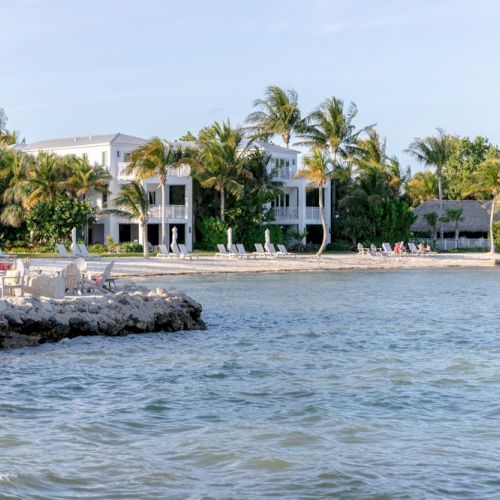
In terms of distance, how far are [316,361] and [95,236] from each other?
4158 cm

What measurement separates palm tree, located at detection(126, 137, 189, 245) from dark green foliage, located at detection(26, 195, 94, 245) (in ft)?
11.9

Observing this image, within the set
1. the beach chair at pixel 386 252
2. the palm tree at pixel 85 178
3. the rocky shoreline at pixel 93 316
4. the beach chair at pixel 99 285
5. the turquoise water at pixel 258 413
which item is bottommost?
the turquoise water at pixel 258 413

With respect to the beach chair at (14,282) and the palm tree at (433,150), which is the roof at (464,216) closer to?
the palm tree at (433,150)

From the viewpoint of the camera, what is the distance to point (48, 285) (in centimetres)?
1906

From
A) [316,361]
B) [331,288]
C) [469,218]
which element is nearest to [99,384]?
[316,361]

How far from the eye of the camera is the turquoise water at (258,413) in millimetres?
8547

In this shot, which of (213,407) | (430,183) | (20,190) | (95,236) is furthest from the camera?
(430,183)

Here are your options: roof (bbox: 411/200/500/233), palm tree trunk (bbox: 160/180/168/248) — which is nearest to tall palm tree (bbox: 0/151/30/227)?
palm tree trunk (bbox: 160/180/168/248)

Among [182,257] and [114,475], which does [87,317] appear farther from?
[182,257]

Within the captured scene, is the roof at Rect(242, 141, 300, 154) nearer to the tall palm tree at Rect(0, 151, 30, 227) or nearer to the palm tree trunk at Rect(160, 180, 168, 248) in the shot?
the palm tree trunk at Rect(160, 180, 168, 248)

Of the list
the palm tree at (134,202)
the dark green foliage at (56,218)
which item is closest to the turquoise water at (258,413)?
the palm tree at (134,202)

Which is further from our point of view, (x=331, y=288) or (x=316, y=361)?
(x=331, y=288)

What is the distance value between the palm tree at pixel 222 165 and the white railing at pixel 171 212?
2073 millimetres

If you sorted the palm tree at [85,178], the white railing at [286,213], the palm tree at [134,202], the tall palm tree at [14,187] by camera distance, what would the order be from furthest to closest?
1. the white railing at [286,213]
2. the tall palm tree at [14,187]
3. the palm tree at [85,178]
4. the palm tree at [134,202]
